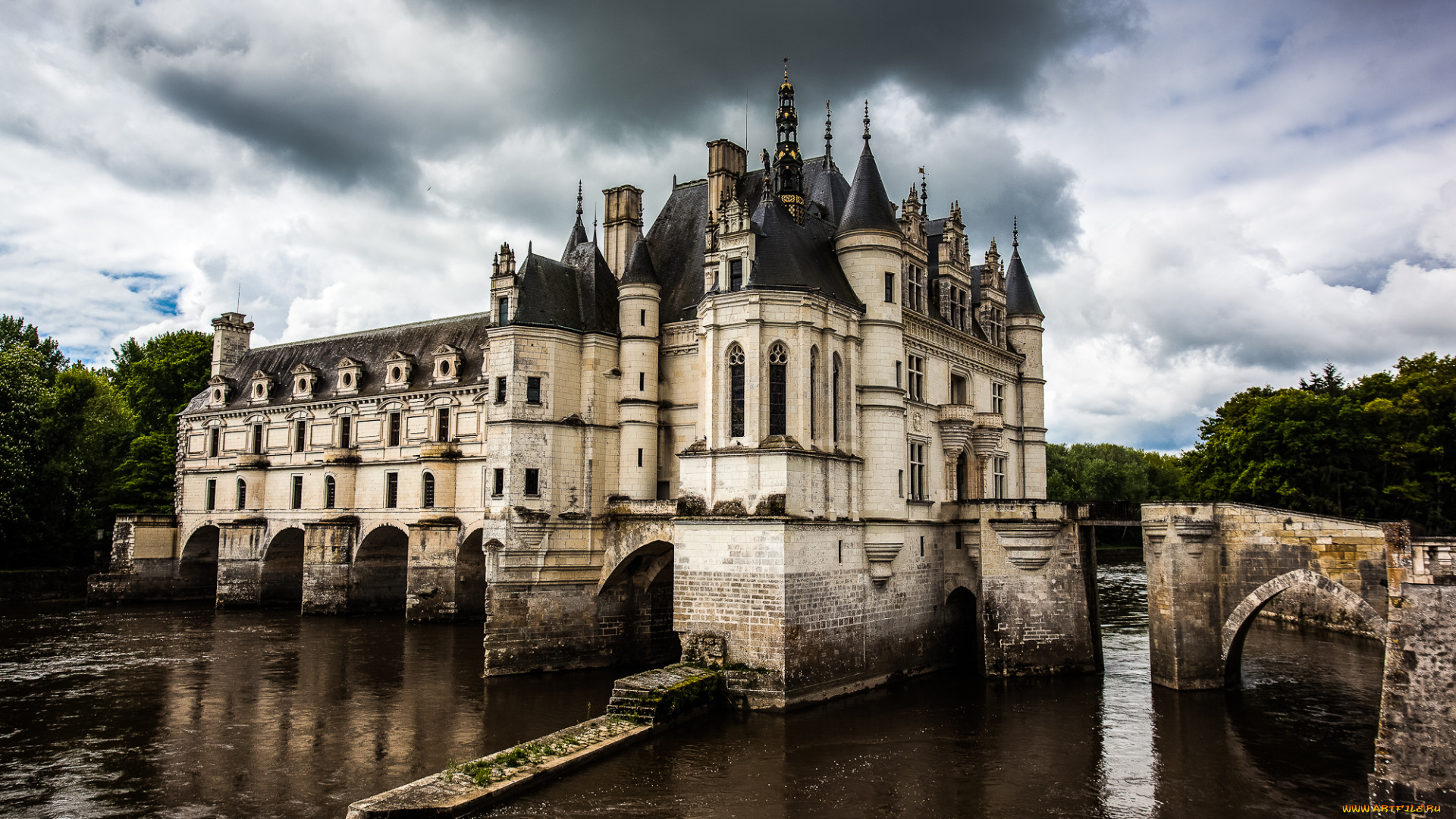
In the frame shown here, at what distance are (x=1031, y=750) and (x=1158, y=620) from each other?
27.2 feet

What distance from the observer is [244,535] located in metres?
52.3

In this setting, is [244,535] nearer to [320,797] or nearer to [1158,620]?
[320,797]

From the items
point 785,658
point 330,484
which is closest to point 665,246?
point 785,658

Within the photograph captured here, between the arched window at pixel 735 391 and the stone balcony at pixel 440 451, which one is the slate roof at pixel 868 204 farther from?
the stone balcony at pixel 440 451

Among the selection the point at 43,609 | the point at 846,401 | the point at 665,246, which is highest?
the point at 665,246

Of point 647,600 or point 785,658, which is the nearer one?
point 785,658

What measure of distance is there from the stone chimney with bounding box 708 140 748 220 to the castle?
96 millimetres

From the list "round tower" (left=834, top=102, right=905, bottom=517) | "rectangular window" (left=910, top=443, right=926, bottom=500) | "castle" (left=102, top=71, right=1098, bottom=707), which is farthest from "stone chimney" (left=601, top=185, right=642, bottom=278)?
"rectangular window" (left=910, top=443, right=926, bottom=500)

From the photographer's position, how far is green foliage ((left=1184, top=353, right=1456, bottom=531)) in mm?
38750

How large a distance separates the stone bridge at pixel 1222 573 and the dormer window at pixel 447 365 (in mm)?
33074

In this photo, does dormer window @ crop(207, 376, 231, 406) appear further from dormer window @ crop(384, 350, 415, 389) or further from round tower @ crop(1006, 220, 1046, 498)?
round tower @ crop(1006, 220, 1046, 498)

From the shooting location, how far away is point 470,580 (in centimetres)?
4444

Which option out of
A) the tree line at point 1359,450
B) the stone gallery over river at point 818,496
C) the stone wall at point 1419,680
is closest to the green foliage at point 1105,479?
the tree line at point 1359,450

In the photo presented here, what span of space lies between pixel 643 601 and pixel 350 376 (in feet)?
90.1
